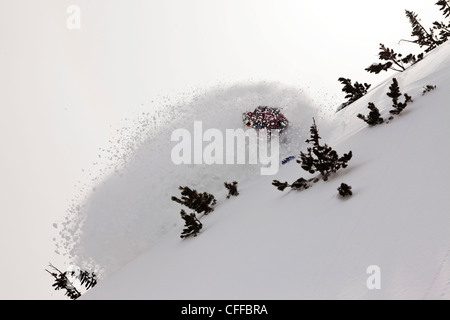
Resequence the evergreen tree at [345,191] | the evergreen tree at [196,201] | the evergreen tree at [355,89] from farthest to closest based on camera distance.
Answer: the evergreen tree at [355,89], the evergreen tree at [196,201], the evergreen tree at [345,191]

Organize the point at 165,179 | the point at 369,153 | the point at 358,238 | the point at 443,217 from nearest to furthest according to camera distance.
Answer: the point at 443,217 → the point at 358,238 → the point at 369,153 → the point at 165,179

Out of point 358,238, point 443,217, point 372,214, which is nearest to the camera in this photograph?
point 443,217

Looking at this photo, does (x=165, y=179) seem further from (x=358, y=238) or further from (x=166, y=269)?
(x=358, y=238)

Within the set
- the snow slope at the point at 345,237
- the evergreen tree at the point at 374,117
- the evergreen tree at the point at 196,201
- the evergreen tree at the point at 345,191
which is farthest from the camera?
the evergreen tree at the point at 196,201

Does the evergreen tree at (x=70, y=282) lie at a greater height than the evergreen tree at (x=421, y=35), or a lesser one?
lesser
